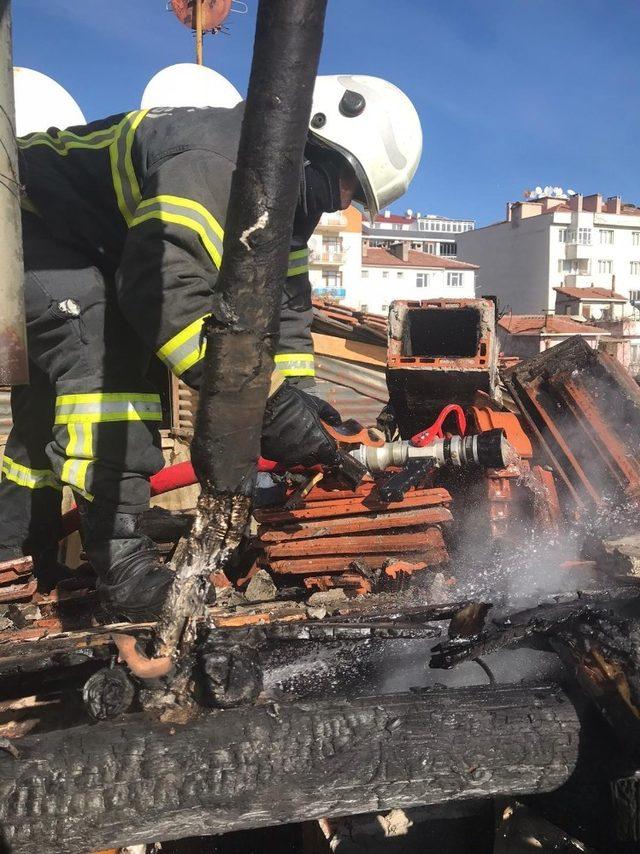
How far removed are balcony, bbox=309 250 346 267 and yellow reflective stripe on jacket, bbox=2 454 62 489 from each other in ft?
150

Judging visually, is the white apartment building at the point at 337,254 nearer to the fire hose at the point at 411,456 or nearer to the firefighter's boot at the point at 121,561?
the fire hose at the point at 411,456

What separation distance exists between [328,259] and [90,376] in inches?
1840

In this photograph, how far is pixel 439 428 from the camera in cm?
352

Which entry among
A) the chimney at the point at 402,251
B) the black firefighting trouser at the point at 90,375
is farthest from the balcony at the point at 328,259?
the black firefighting trouser at the point at 90,375

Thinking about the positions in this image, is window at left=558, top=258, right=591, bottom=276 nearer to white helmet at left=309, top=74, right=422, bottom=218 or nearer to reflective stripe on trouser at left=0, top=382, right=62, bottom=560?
white helmet at left=309, top=74, right=422, bottom=218

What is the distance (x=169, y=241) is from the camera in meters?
2.04

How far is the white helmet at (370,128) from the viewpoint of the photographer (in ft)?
8.12

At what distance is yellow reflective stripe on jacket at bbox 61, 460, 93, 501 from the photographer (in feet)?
8.01

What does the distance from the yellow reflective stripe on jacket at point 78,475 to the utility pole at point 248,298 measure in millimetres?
804

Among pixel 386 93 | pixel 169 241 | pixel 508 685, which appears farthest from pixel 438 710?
pixel 386 93

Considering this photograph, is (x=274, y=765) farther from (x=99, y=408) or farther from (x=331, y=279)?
(x=331, y=279)

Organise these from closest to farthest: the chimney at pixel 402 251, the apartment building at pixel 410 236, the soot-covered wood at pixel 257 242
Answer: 1. the soot-covered wood at pixel 257 242
2. the chimney at pixel 402 251
3. the apartment building at pixel 410 236

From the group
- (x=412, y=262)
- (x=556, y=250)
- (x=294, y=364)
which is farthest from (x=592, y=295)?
(x=294, y=364)

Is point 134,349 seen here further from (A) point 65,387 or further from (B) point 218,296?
(B) point 218,296
